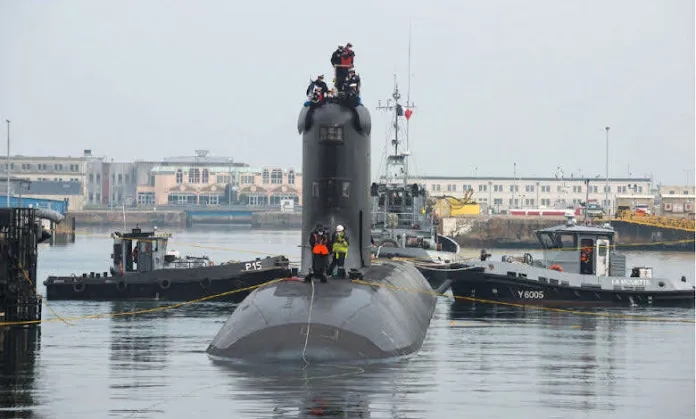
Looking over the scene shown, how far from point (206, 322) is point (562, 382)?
53.9ft

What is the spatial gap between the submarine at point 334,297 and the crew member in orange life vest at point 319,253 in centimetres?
24

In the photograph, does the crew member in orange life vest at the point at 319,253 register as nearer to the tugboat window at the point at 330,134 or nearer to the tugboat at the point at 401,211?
the tugboat window at the point at 330,134

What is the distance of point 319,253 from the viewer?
94.3 feet

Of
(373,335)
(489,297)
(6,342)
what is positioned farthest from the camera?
(489,297)

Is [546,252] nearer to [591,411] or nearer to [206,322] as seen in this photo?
[206,322]

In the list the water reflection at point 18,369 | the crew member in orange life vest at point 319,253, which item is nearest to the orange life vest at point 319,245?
the crew member in orange life vest at point 319,253

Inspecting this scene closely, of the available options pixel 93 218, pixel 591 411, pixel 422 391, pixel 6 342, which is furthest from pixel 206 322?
pixel 93 218

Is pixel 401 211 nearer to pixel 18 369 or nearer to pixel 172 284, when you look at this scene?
pixel 172 284

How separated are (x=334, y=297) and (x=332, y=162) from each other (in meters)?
4.54

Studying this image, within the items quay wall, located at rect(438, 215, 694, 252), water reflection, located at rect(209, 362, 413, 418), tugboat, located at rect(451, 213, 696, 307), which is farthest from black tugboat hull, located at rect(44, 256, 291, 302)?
quay wall, located at rect(438, 215, 694, 252)

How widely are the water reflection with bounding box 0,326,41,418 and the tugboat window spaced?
8.80 metres

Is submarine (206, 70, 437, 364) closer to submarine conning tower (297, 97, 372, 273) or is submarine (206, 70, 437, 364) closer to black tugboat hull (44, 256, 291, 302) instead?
submarine conning tower (297, 97, 372, 273)

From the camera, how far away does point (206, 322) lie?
128ft

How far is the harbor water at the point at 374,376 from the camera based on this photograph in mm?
21250
